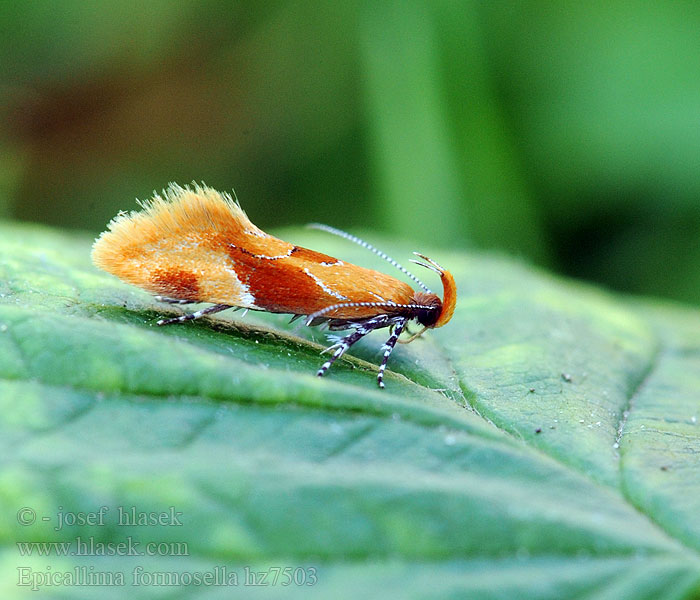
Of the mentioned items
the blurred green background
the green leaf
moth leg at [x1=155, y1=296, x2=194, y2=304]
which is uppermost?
the blurred green background

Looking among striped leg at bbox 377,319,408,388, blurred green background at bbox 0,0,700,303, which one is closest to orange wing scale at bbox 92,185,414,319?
striped leg at bbox 377,319,408,388

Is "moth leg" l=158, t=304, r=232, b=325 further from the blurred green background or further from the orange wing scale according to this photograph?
the blurred green background

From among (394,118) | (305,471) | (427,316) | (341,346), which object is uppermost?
(394,118)

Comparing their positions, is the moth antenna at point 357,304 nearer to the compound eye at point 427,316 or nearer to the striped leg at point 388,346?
the compound eye at point 427,316

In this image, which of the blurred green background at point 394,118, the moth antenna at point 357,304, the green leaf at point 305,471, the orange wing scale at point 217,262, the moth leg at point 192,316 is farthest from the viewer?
the blurred green background at point 394,118

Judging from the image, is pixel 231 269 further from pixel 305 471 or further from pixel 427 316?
pixel 305 471

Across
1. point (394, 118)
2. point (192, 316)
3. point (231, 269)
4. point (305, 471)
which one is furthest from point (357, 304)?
point (394, 118)

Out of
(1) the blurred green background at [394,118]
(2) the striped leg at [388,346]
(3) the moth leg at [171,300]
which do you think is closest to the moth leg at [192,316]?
(3) the moth leg at [171,300]
